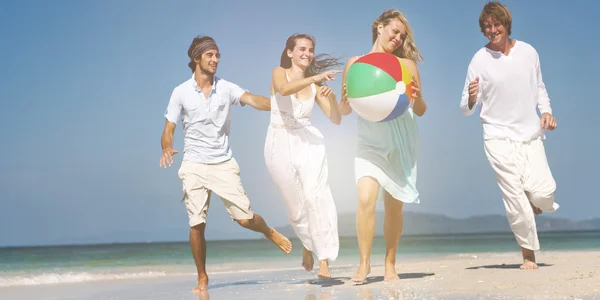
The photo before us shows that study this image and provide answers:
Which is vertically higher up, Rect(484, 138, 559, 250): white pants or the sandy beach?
Rect(484, 138, 559, 250): white pants

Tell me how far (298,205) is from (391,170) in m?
1.04

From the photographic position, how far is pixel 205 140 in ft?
24.6

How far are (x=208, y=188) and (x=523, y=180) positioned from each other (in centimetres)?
298

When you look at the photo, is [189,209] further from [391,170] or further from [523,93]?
[523,93]

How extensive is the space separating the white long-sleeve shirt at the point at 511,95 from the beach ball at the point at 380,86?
1.31m

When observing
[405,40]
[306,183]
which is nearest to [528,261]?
[306,183]

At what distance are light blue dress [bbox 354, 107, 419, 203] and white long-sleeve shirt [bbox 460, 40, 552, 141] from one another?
3.16 feet

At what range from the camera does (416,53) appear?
7.05 meters

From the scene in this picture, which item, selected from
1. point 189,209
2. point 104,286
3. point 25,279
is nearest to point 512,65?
point 189,209

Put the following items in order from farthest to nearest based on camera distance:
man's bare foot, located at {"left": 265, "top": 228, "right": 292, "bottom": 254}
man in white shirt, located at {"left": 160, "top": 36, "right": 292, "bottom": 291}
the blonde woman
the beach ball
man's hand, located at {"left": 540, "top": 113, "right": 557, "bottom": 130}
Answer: man's bare foot, located at {"left": 265, "top": 228, "right": 292, "bottom": 254}, man's hand, located at {"left": 540, "top": 113, "right": 557, "bottom": 130}, man in white shirt, located at {"left": 160, "top": 36, "right": 292, "bottom": 291}, the blonde woman, the beach ball

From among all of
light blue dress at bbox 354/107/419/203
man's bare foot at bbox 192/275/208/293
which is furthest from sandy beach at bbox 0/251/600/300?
light blue dress at bbox 354/107/419/203

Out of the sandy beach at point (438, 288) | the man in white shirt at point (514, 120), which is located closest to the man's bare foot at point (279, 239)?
the sandy beach at point (438, 288)

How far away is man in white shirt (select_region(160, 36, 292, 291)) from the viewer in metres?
7.50

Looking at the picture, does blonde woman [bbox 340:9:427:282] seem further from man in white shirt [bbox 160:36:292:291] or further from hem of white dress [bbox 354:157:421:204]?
man in white shirt [bbox 160:36:292:291]
